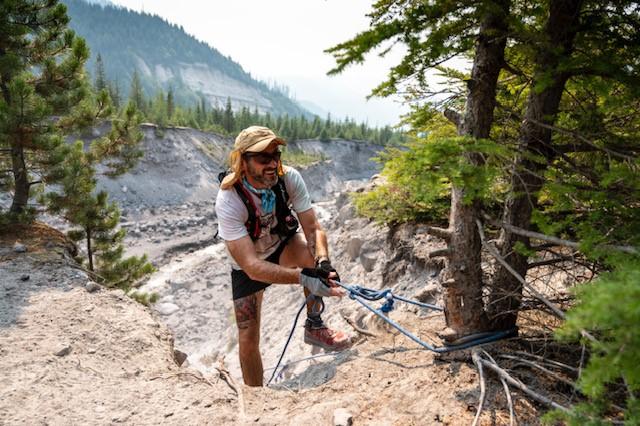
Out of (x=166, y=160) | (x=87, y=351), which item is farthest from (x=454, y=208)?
(x=166, y=160)

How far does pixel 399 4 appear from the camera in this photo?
2611 mm

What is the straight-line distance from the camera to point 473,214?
291 cm

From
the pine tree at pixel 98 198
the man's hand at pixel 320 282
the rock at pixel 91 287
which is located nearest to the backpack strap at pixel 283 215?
the man's hand at pixel 320 282

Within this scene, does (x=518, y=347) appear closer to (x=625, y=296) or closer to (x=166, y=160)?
(x=625, y=296)

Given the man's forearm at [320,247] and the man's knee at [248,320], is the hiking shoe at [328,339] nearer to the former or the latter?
the man's knee at [248,320]

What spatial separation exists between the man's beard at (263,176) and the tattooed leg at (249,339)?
139 centimetres

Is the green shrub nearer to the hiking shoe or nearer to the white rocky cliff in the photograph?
the white rocky cliff

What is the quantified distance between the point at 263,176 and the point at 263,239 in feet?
2.69

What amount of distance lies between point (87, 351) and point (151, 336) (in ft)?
2.19

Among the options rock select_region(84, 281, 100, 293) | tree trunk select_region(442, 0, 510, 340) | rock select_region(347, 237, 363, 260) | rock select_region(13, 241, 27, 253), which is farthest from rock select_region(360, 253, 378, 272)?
rock select_region(13, 241, 27, 253)

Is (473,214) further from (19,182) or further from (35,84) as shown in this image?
(19,182)

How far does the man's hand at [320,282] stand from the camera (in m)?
3.50

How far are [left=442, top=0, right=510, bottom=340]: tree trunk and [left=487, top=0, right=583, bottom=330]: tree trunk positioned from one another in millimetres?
223

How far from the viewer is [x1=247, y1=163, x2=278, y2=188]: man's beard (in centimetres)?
386
